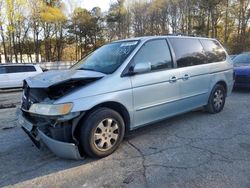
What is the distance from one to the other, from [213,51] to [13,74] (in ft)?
36.1

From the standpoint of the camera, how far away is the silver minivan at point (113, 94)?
3.46m

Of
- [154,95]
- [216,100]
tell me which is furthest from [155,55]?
[216,100]

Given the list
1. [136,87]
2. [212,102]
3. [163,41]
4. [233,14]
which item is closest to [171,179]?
[136,87]

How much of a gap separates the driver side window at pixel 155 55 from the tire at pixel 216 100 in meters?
1.70

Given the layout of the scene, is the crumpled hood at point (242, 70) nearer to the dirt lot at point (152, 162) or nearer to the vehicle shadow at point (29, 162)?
the dirt lot at point (152, 162)

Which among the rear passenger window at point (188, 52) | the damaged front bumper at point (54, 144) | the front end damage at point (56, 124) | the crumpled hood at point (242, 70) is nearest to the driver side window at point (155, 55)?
the rear passenger window at point (188, 52)

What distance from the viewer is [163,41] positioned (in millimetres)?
4785

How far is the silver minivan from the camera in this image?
346cm

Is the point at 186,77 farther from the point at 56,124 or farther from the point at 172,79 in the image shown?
the point at 56,124

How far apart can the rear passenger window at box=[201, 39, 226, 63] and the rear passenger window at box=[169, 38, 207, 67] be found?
0.21 metres

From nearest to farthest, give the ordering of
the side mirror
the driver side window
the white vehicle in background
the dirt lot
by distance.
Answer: the dirt lot < the side mirror < the driver side window < the white vehicle in background

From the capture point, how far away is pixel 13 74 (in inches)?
534

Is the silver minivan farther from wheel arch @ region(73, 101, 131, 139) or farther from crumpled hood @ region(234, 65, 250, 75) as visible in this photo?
crumpled hood @ region(234, 65, 250, 75)

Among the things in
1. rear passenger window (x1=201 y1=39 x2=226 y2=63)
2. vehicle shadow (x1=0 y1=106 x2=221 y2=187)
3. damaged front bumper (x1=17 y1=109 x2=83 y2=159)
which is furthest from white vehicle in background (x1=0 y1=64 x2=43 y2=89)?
A: damaged front bumper (x1=17 y1=109 x2=83 y2=159)
